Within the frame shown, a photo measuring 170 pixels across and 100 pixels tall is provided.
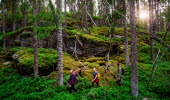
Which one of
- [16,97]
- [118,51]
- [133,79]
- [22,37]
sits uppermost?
[22,37]

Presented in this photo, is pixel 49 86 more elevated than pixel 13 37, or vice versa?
pixel 13 37

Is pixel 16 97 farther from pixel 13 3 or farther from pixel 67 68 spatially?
pixel 13 3

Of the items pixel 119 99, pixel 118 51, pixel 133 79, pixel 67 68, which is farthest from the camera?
pixel 118 51

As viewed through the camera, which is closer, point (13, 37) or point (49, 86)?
point (49, 86)

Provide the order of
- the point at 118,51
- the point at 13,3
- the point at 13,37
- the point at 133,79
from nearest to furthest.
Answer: the point at 133,79, the point at 118,51, the point at 13,37, the point at 13,3

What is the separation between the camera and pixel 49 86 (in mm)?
8969

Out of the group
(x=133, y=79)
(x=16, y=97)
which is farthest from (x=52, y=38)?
(x=133, y=79)

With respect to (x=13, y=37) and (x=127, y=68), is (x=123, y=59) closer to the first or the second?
(x=127, y=68)

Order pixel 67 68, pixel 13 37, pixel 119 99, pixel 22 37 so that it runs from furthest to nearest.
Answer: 1. pixel 13 37
2. pixel 22 37
3. pixel 67 68
4. pixel 119 99

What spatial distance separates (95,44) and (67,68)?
5.43m

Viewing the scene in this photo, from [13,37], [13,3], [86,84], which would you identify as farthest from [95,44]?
[13,3]

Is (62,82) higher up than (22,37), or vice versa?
(22,37)

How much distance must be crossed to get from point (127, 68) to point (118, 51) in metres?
4.18

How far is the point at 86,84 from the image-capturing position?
9016 millimetres
